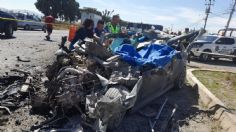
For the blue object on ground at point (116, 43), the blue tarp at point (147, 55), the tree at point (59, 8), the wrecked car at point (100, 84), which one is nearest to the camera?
the wrecked car at point (100, 84)

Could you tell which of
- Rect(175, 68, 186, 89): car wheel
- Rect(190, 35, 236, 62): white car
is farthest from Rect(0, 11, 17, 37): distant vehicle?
Rect(175, 68, 186, 89): car wheel

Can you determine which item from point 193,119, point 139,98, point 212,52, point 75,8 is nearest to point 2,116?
point 139,98

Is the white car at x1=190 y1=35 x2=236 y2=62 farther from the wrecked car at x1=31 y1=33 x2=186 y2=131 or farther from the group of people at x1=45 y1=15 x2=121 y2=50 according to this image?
the wrecked car at x1=31 y1=33 x2=186 y2=131

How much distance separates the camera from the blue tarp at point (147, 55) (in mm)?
5910

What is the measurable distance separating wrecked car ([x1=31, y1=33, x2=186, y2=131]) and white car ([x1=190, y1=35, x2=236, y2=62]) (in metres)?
14.7

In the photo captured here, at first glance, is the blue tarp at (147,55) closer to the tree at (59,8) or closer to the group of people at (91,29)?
the group of people at (91,29)

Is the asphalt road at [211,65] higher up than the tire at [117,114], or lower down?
lower down

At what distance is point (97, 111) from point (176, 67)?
3.75m

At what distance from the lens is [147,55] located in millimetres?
6711

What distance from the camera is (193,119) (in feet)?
21.2

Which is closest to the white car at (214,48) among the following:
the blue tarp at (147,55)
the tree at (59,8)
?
the blue tarp at (147,55)

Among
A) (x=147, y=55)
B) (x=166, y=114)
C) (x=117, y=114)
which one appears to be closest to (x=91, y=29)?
(x=147, y=55)

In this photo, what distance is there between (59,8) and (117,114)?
7310 centimetres

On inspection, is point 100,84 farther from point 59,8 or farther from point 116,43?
point 59,8
